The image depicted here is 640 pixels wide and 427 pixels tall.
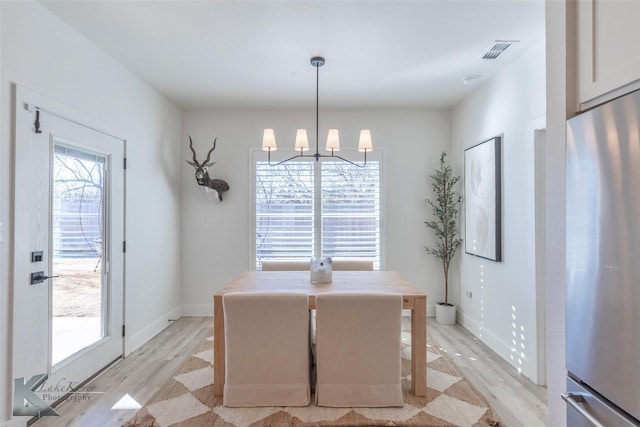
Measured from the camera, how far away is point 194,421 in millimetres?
2217

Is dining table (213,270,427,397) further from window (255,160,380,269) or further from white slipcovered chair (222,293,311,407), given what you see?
window (255,160,380,269)

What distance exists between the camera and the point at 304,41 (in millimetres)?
2785

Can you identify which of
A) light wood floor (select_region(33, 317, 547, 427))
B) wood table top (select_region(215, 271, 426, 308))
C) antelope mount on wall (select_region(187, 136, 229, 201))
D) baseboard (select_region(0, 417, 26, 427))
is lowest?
light wood floor (select_region(33, 317, 547, 427))

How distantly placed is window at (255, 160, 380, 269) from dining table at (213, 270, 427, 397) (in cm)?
142

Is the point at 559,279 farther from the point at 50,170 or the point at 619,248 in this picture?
the point at 50,170

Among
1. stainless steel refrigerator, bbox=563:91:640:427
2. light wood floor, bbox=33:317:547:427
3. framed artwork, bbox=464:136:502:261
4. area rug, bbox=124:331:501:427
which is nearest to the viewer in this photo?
stainless steel refrigerator, bbox=563:91:640:427

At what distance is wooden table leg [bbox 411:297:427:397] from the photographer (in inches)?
94.7

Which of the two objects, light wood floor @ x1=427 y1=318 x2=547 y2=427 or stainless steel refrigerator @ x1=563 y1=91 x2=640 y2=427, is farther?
light wood floor @ x1=427 y1=318 x2=547 y2=427

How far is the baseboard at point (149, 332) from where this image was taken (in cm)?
341

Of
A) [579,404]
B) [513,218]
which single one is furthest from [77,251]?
[513,218]

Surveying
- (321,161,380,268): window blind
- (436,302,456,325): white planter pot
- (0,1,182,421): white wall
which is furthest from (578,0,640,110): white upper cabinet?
(436,302,456,325): white planter pot

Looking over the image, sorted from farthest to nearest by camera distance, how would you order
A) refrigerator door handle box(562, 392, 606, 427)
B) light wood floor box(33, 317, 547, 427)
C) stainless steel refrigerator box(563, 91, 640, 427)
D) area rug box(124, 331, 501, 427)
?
light wood floor box(33, 317, 547, 427), area rug box(124, 331, 501, 427), refrigerator door handle box(562, 392, 606, 427), stainless steel refrigerator box(563, 91, 640, 427)

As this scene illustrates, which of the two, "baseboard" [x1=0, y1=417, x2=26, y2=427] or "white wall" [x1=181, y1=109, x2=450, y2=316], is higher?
"white wall" [x1=181, y1=109, x2=450, y2=316]

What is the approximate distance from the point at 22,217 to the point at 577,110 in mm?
3062
